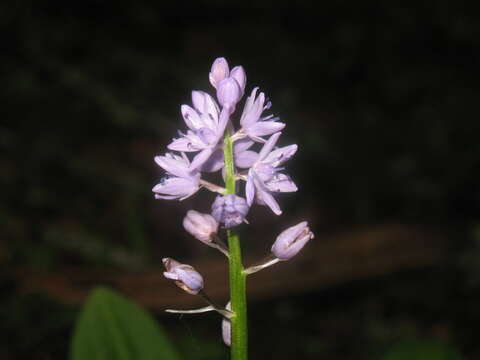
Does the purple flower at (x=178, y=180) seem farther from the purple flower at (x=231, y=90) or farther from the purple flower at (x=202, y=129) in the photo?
the purple flower at (x=231, y=90)

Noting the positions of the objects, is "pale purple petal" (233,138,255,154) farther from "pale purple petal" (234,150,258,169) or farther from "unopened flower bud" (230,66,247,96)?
"unopened flower bud" (230,66,247,96)

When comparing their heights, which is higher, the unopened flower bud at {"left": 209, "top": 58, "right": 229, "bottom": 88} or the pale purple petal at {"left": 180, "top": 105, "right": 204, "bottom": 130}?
the unopened flower bud at {"left": 209, "top": 58, "right": 229, "bottom": 88}
